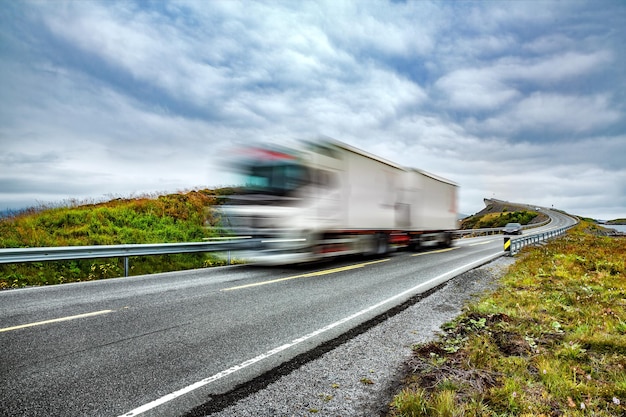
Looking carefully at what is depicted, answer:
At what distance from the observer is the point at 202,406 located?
3305mm

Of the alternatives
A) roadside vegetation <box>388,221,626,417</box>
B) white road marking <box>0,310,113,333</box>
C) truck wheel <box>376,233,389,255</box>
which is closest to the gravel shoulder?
roadside vegetation <box>388,221,626,417</box>

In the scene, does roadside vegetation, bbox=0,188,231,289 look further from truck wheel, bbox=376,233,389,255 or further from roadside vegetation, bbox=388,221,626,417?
roadside vegetation, bbox=388,221,626,417

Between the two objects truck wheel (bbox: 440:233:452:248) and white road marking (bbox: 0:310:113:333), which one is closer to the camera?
white road marking (bbox: 0:310:113:333)

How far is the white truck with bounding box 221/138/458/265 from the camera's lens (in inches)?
430

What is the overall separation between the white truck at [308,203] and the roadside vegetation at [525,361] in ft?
17.3

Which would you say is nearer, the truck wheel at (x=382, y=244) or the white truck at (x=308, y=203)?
the white truck at (x=308, y=203)

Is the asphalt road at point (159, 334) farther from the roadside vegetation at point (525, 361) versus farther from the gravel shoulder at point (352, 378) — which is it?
the roadside vegetation at point (525, 361)

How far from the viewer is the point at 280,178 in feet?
36.1

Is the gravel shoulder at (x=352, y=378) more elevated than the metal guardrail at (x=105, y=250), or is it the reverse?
the metal guardrail at (x=105, y=250)

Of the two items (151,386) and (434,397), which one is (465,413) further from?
(151,386)

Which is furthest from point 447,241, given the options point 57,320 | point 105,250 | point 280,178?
point 57,320

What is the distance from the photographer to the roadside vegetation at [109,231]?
10.2 m

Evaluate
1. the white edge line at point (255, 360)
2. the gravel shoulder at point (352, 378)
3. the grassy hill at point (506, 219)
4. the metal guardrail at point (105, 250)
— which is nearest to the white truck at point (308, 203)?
the metal guardrail at point (105, 250)

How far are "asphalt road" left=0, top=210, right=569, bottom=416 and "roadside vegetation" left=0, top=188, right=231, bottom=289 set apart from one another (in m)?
A: 2.22
